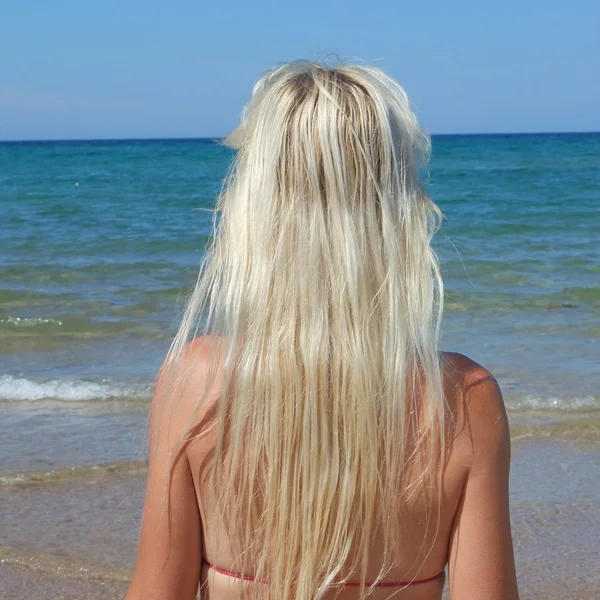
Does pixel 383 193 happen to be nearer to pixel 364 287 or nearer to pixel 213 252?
pixel 364 287

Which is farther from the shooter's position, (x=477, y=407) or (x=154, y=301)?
(x=154, y=301)

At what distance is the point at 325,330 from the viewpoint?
138cm

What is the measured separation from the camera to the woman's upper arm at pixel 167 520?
4.75ft

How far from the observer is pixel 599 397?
5.51 meters

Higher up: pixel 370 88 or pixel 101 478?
pixel 370 88

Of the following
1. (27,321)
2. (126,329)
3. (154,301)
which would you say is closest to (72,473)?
(126,329)

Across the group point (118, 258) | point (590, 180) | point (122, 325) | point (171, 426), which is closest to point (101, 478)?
point (171, 426)

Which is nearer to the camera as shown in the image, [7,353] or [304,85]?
[304,85]

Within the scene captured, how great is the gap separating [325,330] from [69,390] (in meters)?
4.71

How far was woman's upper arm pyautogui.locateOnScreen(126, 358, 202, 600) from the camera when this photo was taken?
1449 mm

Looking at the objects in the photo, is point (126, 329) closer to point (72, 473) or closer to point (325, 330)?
point (72, 473)

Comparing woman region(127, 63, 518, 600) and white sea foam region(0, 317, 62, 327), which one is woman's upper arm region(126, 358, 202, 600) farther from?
white sea foam region(0, 317, 62, 327)

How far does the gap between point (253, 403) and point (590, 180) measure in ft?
89.1

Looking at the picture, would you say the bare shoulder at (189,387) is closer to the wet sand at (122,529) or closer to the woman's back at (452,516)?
the woman's back at (452,516)
